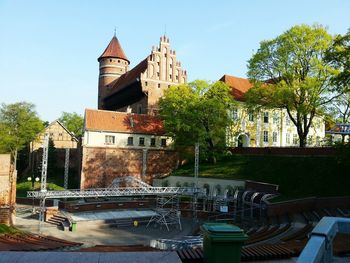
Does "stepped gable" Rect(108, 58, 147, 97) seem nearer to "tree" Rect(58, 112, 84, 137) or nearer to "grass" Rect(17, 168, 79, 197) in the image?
A: "grass" Rect(17, 168, 79, 197)

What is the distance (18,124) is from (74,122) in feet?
97.7

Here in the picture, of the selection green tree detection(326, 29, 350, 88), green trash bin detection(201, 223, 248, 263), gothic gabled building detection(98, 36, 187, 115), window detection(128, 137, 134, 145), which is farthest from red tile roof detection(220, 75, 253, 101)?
green trash bin detection(201, 223, 248, 263)

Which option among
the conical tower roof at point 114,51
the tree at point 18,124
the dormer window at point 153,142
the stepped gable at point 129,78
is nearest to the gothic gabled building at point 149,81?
the stepped gable at point 129,78

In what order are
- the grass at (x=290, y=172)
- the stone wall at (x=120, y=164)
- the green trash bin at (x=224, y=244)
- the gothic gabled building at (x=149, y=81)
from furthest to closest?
the gothic gabled building at (x=149, y=81) < the stone wall at (x=120, y=164) < the grass at (x=290, y=172) < the green trash bin at (x=224, y=244)

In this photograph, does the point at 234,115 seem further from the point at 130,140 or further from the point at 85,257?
the point at 85,257

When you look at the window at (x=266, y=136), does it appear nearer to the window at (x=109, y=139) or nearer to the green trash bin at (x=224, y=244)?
the window at (x=109, y=139)

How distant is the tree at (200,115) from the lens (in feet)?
131

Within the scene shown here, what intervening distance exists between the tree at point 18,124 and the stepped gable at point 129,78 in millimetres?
13760

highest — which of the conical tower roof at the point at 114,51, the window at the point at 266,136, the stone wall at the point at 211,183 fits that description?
the conical tower roof at the point at 114,51

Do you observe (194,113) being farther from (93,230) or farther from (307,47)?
(93,230)

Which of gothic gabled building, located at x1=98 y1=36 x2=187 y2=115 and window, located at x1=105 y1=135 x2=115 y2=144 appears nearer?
window, located at x1=105 y1=135 x2=115 y2=144

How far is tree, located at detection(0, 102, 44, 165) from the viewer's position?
171 ft

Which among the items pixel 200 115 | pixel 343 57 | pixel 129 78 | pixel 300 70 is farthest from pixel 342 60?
pixel 129 78

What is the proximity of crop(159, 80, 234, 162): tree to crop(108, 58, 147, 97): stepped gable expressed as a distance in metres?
11.0
